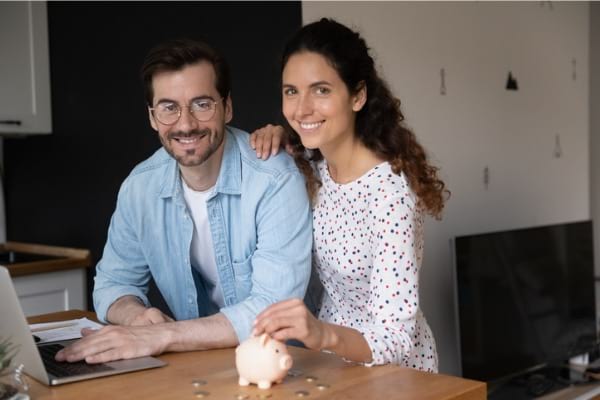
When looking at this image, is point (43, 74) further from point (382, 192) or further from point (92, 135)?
point (382, 192)

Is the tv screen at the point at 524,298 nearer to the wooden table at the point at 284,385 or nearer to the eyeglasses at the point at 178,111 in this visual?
the eyeglasses at the point at 178,111

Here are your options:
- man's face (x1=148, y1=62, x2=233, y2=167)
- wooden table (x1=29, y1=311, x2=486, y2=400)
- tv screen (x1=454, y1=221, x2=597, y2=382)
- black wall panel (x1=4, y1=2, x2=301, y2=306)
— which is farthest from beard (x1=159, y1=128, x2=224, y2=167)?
tv screen (x1=454, y1=221, x2=597, y2=382)

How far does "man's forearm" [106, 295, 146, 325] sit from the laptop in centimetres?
32

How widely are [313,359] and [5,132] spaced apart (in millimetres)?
2138

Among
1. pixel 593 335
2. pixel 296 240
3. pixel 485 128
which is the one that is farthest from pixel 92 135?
pixel 593 335

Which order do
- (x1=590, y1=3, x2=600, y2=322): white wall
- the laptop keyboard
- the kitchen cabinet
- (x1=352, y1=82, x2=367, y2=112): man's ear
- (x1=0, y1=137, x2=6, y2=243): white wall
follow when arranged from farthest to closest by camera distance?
(x1=590, y1=3, x2=600, y2=322): white wall < (x1=0, y1=137, x2=6, y2=243): white wall < the kitchen cabinet < (x1=352, y1=82, x2=367, y2=112): man's ear < the laptop keyboard

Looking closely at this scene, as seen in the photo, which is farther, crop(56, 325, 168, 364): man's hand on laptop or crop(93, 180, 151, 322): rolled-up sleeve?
crop(93, 180, 151, 322): rolled-up sleeve

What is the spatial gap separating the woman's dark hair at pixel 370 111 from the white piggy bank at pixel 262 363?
0.65 m

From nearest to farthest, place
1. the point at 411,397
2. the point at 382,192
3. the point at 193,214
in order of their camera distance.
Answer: the point at 411,397 → the point at 382,192 → the point at 193,214

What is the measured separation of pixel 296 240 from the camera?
1637 millimetres

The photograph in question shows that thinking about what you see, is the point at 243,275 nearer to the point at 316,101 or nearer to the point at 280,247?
the point at 280,247

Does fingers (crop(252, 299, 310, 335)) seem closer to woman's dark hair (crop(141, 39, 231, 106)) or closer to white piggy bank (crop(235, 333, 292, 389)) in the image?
white piggy bank (crop(235, 333, 292, 389))

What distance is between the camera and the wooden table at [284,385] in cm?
110

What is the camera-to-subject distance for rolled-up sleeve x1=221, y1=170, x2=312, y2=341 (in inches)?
60.4
